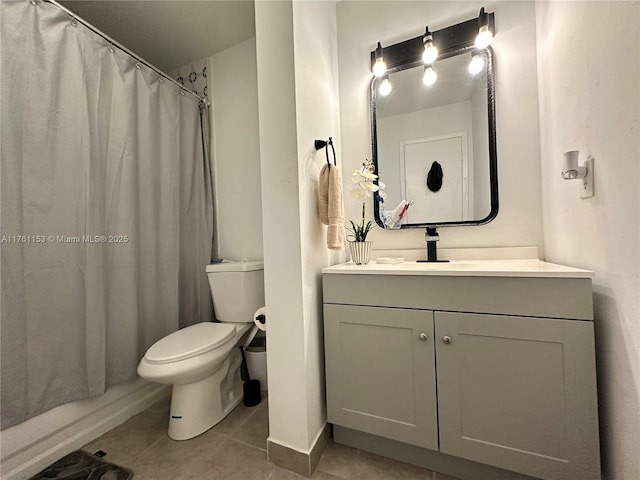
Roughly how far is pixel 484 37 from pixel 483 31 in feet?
0.10

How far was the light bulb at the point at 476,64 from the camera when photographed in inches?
52.1

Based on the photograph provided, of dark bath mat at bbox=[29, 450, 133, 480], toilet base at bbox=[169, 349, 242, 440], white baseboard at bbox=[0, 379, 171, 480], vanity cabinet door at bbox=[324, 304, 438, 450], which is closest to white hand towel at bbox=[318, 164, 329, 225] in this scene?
vanity cabinet door at bbox=[324, 304, 438, 450]

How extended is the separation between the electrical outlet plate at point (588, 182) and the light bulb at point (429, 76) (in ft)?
2.90

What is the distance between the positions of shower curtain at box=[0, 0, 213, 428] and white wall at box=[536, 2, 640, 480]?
1.99 meters

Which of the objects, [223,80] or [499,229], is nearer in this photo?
[499,229]

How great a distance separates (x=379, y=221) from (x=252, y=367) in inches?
49.3

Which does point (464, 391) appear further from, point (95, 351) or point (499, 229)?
point (95, 351)

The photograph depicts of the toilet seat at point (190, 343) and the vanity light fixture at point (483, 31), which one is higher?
the vanity light fixture at point (483, 31)

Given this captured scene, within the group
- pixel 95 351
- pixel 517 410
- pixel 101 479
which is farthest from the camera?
pixel 95 351

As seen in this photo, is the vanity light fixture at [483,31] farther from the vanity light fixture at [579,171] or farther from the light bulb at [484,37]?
the vanity light fixture at [579,171]

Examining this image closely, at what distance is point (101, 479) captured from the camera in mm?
1020

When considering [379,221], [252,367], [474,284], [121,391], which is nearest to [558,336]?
[474,284]

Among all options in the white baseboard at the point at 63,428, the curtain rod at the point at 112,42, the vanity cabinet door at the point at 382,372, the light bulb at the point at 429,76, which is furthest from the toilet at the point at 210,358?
the light bulb at the point at 429,76

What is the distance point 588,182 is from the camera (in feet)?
2.75
